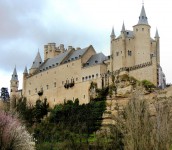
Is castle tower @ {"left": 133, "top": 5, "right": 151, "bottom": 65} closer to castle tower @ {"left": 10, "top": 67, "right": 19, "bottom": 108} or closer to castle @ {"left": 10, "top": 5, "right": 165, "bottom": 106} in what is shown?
castle @ {"left": 10, "top": 5, "right": 165, "bottom": 106}

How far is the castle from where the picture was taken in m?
82.6

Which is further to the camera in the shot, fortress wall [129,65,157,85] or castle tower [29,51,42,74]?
castle tower [29,51,42,74]

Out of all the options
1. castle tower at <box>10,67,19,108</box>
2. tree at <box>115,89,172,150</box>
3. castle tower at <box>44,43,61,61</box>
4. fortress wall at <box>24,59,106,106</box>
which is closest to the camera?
tree at <box>115,89,172,150</box>

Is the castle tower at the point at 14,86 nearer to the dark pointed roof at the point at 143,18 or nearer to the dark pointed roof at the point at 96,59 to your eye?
the dark pointed roof at the point at 96,59

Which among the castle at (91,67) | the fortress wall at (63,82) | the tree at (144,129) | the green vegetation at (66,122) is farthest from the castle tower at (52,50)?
the tree at (144,129)

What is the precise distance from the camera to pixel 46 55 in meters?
113

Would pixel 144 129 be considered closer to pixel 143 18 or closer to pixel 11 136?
pixel 11 136

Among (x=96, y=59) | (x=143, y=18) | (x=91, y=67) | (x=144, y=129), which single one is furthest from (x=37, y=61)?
(x=144, y=129)

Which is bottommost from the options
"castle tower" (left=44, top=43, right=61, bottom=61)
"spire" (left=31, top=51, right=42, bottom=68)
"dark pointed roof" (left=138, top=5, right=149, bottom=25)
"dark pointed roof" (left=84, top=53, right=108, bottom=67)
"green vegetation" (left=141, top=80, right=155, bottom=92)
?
"green vegetation" (left=141, top=80, right=155, bottom=92)

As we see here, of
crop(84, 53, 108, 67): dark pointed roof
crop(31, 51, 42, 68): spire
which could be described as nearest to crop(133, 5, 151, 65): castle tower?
crop(84, 53, 108, 67): dark pointed roof

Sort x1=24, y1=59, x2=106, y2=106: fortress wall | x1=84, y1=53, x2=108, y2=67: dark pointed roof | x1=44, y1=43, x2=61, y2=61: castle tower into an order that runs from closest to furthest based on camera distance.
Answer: x1=24, y1=59, x2=106, y2=106: fortress wall, x1=84, y1=53, x2=108, y2=67: dark pointed roof, x1=44, y1=43, x2=61, y2=61: castle tower

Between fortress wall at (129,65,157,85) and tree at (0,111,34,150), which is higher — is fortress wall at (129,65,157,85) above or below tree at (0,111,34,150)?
above

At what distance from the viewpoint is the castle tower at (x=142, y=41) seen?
8288 cm

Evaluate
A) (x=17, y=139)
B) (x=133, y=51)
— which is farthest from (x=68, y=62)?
(x=17, y=139)
